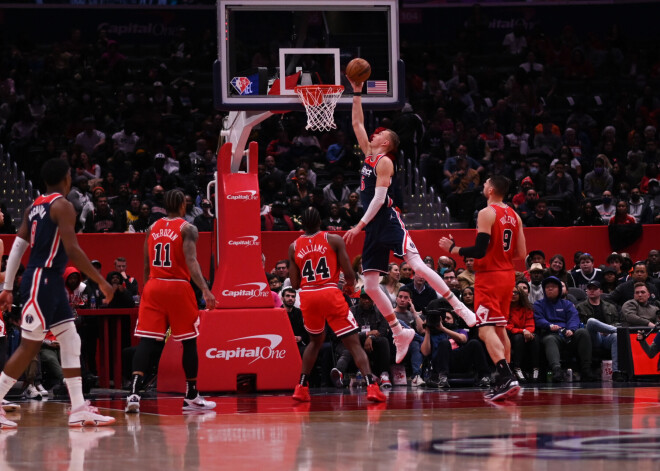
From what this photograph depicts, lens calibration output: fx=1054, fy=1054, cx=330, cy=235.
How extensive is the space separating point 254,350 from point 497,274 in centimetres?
355

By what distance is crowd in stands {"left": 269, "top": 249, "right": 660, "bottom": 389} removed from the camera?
13.5m

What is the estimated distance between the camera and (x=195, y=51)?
2586cm

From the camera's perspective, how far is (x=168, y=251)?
9.66 metres

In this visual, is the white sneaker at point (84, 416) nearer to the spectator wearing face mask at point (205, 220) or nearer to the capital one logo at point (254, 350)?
the capital one logo at point (254, 350)

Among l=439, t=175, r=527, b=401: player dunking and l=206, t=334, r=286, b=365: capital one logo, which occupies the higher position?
l=439, t=175, r=527, b=401: player dunking

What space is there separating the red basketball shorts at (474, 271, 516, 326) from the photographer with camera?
2609 millimetres

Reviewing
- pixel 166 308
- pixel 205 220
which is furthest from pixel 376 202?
pixel 205 220

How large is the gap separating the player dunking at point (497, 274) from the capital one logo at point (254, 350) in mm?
3128

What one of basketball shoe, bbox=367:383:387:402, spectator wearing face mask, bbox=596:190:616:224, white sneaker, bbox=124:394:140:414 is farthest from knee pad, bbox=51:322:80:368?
spectator wearing face mask, bbox=596:190:616:224

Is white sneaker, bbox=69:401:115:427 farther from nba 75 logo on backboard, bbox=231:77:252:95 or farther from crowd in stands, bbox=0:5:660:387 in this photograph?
crowd in stands, bbox=0:5:660:387

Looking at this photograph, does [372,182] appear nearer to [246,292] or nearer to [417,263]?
[417,263]

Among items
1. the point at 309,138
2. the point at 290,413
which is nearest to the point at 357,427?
the point at 290,413

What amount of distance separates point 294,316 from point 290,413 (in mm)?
4685

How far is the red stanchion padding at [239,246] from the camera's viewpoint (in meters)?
12.5
